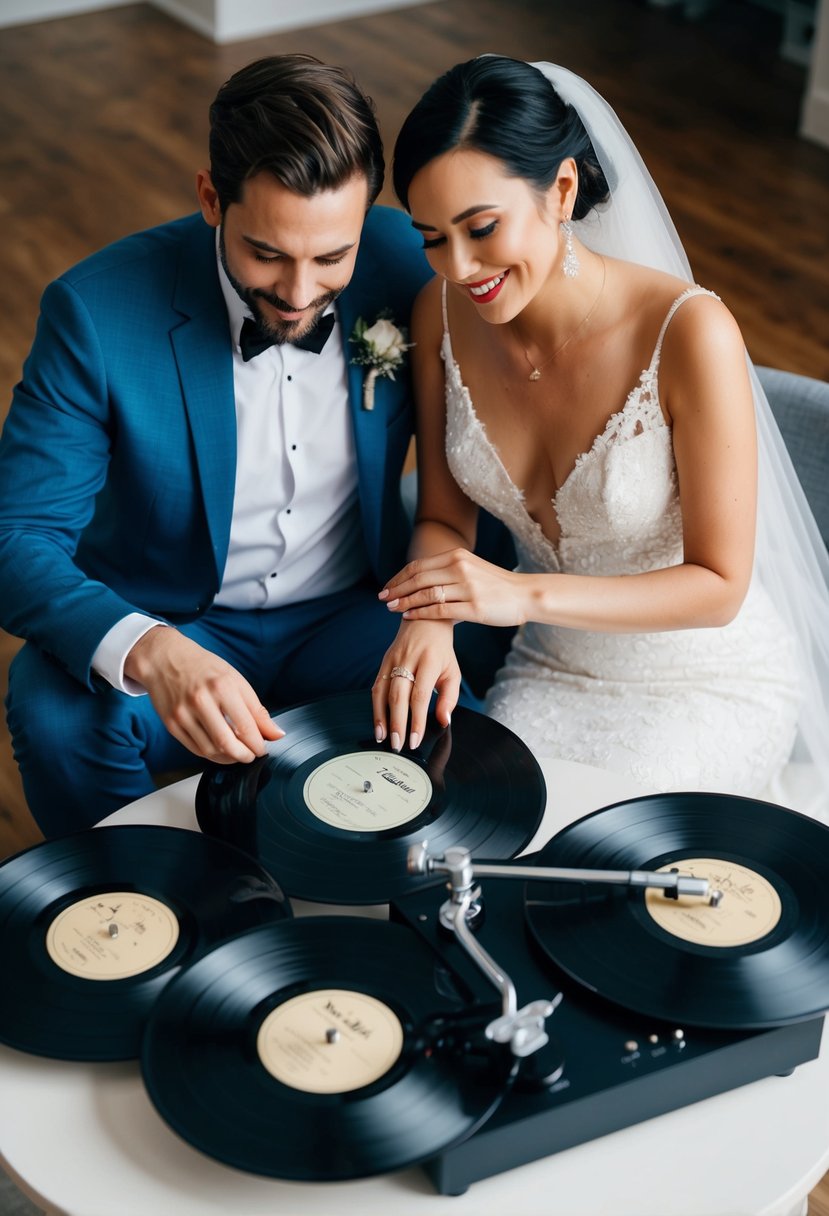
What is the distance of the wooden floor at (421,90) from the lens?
190 inches

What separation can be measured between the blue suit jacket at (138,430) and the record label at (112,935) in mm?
541

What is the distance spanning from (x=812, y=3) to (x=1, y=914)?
5.97 m

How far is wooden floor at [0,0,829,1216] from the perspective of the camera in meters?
4.82

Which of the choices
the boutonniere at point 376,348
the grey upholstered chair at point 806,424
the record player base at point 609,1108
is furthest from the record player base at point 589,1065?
the grey upholstered chair at point 806,424

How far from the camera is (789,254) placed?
4957 mm

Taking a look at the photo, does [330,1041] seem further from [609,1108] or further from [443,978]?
[609,1108]

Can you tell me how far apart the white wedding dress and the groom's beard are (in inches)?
11.1

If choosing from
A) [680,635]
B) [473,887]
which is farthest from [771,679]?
[473,887]

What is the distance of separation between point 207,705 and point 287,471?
676mm

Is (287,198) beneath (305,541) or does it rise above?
above

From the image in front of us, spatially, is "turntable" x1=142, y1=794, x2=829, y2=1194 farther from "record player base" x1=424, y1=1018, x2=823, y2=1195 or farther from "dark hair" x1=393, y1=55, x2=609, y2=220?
"dark hair" x1=393, y1=55, x2=609, y2=220

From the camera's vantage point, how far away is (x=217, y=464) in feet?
7.48

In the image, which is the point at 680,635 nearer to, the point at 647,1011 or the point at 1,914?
the point at 647,1011

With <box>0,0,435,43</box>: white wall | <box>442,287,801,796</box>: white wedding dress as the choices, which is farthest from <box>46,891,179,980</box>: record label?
<box>0,0,435,43</box>: white wall
